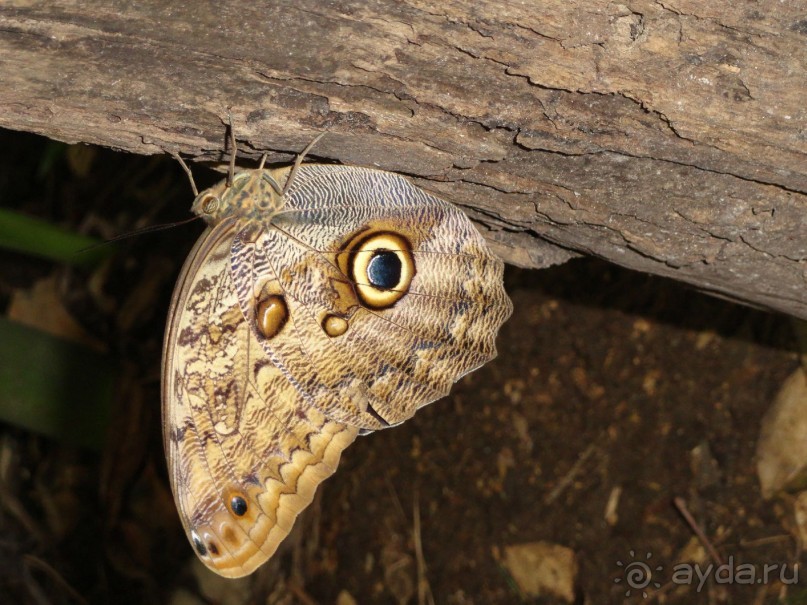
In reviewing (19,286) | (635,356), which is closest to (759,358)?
(635,356)

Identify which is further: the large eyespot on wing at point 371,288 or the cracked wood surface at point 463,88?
the large eyespot on wing at point 371,288

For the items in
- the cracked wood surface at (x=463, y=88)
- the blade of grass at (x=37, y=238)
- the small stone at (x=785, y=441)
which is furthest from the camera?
the blade of grass at (x=37, y=238)

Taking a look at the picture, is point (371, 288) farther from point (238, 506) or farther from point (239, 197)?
point (238, 506)

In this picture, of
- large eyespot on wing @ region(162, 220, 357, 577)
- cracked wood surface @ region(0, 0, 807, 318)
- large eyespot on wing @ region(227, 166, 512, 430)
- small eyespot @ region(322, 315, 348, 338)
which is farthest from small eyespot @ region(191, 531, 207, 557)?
cracked wood surface @ region(0, 0, 807, 318)

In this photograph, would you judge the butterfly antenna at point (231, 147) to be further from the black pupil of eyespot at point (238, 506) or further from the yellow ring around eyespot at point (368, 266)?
the black pupil of eyespot at point (238, 506)

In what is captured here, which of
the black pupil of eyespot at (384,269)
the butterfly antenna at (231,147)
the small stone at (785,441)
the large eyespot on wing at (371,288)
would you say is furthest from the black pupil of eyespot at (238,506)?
the small stone at (785,441)

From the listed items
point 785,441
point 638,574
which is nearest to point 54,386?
point 638,574

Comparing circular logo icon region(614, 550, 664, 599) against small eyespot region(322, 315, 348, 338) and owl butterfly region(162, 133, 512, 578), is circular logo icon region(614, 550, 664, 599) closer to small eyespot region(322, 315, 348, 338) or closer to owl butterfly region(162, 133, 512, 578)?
owl butterfly region(162, 133, 512, 578)

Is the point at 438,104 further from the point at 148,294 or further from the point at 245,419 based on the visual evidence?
the point at 148,294
